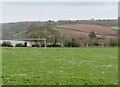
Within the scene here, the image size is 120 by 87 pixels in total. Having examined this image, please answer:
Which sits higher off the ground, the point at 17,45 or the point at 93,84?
the point at 93,84

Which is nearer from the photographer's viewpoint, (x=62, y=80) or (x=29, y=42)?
(x=62, y=80)

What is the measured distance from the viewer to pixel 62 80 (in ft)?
32.6

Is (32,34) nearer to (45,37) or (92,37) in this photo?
(45,37)

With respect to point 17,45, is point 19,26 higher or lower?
higher

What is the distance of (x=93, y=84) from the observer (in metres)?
9.23

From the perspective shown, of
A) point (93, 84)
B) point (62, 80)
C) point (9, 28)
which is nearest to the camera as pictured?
point (93, 84)

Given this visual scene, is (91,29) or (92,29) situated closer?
(92,29)

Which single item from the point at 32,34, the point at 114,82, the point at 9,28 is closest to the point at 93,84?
the point at 114,82

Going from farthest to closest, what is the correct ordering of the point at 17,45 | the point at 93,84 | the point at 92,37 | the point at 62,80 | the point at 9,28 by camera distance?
the point at 92,37, the point at 17,45, the point at 9,28, the point at 62,80, the point at 93,84

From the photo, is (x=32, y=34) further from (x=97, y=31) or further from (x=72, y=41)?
(x=97, y=31)

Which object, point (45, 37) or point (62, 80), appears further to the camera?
point (45, 37)

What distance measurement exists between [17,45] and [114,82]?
1275 inches

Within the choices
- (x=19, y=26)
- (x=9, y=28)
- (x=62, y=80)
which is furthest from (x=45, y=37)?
(x=62, y=80)

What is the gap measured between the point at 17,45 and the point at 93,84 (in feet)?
107
